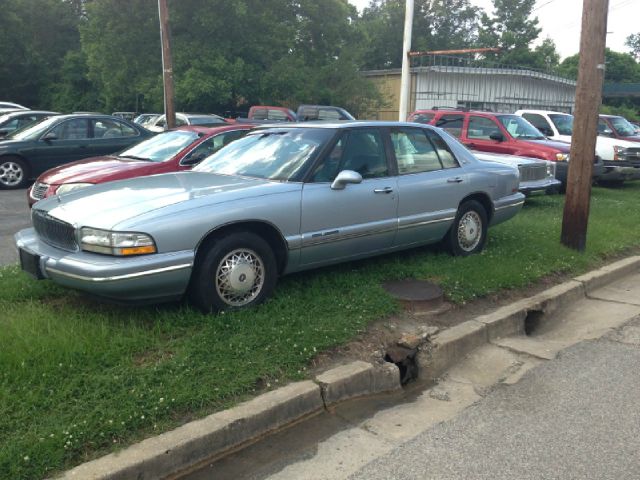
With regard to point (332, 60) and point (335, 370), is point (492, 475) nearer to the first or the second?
point (335, 370)

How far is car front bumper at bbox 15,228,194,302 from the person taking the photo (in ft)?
13.6

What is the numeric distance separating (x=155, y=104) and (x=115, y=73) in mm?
2660

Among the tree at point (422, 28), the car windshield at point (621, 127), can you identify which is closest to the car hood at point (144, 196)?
the car windshield at point (621, 127)

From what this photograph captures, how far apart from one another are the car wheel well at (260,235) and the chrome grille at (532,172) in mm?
6408

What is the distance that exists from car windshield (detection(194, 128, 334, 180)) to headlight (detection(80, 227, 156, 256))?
146 cm

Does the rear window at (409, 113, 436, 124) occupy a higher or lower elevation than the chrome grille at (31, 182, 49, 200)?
higher

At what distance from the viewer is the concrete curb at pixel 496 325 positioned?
470cm

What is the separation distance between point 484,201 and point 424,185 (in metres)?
1.22

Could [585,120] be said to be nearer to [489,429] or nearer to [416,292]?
[416,292]

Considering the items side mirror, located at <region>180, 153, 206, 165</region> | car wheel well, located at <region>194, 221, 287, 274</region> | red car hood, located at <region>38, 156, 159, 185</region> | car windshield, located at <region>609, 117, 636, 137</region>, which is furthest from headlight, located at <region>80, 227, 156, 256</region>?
car windshield, located at <region>609, 117, 636, 137</region>

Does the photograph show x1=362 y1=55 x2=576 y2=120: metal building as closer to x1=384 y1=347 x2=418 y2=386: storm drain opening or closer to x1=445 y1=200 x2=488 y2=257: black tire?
x1=445 y1=200 x2=488 y2=257: black tire

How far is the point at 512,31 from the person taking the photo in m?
58.3

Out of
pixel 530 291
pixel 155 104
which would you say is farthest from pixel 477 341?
pixel 155 104

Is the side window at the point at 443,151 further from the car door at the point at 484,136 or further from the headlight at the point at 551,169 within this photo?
the car door at the point at 484,136
